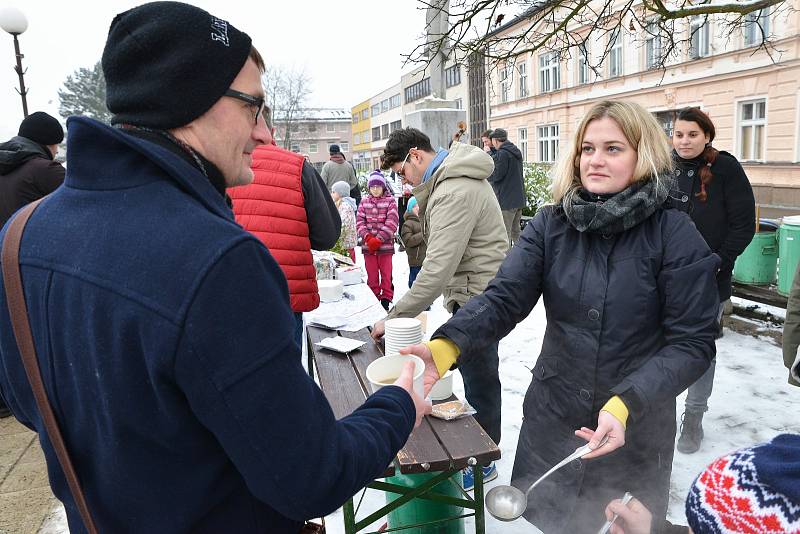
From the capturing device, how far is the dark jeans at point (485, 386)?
10.8 feet

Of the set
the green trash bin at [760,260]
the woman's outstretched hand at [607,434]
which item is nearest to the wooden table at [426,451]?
the woman's outstretched hand at [607,434]

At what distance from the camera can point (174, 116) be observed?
97 cm

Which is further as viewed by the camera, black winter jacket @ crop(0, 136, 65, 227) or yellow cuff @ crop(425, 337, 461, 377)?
black winter jacket @ crop(0, 136, 65, 227)

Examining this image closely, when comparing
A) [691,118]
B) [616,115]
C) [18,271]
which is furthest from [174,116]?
[691,118]

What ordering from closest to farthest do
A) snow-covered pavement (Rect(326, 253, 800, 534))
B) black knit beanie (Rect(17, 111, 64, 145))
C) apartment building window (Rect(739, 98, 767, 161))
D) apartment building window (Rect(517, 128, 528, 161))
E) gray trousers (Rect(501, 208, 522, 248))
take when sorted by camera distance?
1. snow-covered pavement (Rect(326, 253, 800, 534))
2. black knit beanie (Rect(17, 111, 64, 145))
3. gray trousers (Rect(501, 208, 522, 248))
4. apartment building window (Rect(739, 98, 767, 161))
5. apartment building window (Rect(517, 128, 528, 161))

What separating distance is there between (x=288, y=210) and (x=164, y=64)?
235cm

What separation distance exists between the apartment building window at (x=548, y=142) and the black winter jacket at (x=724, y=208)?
2485cm

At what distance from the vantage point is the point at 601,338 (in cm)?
186

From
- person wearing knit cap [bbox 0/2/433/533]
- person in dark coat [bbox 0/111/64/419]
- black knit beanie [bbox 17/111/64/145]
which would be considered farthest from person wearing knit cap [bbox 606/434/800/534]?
black knit beanie [bbox 17/111/64/145]

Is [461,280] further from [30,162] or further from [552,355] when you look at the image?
[30,162]

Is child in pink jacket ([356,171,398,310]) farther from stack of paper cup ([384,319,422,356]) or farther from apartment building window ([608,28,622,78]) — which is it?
apartment building window ([608,28,622,78])

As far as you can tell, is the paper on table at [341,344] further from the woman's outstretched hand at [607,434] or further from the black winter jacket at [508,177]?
the black winter jacket at [508,177]

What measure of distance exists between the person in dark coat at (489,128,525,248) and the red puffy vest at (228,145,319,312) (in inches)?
235

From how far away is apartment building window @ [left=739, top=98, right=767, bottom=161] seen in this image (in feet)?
55.6
